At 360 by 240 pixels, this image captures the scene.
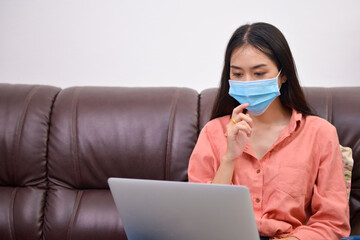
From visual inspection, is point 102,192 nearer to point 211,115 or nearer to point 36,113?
point 36,113

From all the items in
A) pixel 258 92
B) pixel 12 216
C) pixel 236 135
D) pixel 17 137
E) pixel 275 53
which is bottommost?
pixel 12 216

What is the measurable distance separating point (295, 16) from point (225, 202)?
1.27 metres

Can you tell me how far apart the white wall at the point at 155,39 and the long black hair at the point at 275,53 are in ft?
1.59

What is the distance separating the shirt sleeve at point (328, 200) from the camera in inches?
53.1

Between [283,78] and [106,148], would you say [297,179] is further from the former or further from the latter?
[106,148]

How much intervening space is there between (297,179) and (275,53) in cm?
43

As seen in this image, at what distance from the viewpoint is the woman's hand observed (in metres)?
1.41

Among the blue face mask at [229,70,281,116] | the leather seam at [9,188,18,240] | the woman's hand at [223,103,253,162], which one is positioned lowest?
the leather seam at [9,188,18,240]

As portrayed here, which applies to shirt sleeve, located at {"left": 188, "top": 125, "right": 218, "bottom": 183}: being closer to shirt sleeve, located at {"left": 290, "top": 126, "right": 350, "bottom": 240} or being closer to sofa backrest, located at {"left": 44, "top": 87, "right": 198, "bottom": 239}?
sofa backrest, located at {"left": 44, "top": 87, "right": 198, "bottom": 239}

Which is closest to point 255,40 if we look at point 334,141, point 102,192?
point 334,141

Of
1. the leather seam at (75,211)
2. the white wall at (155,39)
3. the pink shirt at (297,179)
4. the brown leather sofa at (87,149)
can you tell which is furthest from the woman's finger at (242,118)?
the leather seam at (75,211)

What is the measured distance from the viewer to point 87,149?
6.03ft

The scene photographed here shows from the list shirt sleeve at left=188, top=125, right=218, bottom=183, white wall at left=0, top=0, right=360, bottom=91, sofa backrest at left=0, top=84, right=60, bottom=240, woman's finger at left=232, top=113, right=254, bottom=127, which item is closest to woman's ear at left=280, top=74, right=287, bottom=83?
woman's finger at left=232, top=113, right=254, bottom=127

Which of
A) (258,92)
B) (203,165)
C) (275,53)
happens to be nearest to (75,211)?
(203,165)
